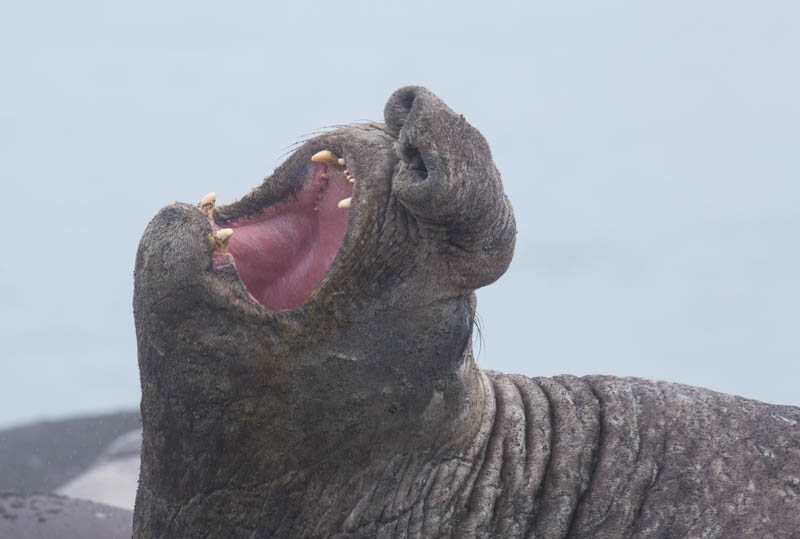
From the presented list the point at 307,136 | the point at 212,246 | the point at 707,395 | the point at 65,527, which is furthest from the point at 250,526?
the point at 65,527

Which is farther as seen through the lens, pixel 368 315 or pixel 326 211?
pixel 326 211

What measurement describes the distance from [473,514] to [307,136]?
1194 millimetres

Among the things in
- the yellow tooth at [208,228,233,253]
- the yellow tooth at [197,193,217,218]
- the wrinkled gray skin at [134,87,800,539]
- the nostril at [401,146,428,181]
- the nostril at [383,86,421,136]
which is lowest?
the wrinkled gray skin at [134,87,800,539]

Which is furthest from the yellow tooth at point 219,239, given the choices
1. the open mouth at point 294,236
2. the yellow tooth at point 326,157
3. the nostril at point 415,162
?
the nostril at point 415,162

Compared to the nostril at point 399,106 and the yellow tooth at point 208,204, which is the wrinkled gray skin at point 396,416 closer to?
the nostril at point 399,106

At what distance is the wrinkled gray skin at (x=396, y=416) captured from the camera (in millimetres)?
2682

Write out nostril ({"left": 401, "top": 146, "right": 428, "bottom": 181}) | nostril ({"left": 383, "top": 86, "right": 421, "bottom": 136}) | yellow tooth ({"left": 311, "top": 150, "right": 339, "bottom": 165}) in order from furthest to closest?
1. yellow tooth ({"left": 311, "top": 150, "right": 339, "bottom": 165})
2. nostril ({"left": 383, "top": 86, "right": 421, "bottom": 136})
3. nostril ({"left": 401, "top": 146, "right": 428, "bottom": 181})

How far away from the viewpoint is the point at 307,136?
3.14 metres

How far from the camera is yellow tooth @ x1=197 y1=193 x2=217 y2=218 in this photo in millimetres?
2920

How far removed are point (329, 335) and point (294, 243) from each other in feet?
1.35

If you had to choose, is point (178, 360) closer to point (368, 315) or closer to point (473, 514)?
point (368, 315)

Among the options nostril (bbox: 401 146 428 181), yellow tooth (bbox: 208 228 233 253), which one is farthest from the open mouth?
nostril (bbox: 401 146 428 181)

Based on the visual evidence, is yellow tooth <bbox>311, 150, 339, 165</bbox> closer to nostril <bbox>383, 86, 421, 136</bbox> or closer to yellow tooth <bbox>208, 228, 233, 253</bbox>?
nostril <bbox>383, 86, 421, 136</bbox>

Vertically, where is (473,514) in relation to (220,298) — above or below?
below
